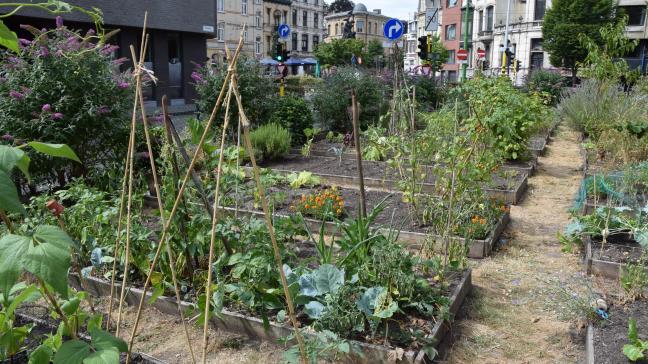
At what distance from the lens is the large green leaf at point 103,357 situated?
1.64 m

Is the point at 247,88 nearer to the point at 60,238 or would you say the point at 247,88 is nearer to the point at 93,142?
the point at 93,142

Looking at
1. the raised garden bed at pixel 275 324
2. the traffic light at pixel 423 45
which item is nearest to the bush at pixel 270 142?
the raised garden bed at pixel 275 324

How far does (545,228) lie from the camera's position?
6352 mm

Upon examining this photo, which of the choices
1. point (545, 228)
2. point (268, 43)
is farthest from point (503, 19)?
point (545, 228)

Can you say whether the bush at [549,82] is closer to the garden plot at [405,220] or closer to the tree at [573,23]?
the garden plot at [405,220]

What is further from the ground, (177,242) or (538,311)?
(177,242)

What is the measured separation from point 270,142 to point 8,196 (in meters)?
8.51

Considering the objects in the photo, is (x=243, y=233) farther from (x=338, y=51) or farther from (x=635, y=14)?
(x=338, y=51)

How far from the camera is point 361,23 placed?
95625 mm

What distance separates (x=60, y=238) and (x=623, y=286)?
12.9ft

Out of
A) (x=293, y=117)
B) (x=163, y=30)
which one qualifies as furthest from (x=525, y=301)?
(x=163, y=30)

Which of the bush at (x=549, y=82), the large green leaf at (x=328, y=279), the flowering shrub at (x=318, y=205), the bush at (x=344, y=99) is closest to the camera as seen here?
the large green leaf at (x=328, y=279)

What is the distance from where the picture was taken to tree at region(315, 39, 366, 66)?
61781 millimetres

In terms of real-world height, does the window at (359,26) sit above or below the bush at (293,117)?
above
